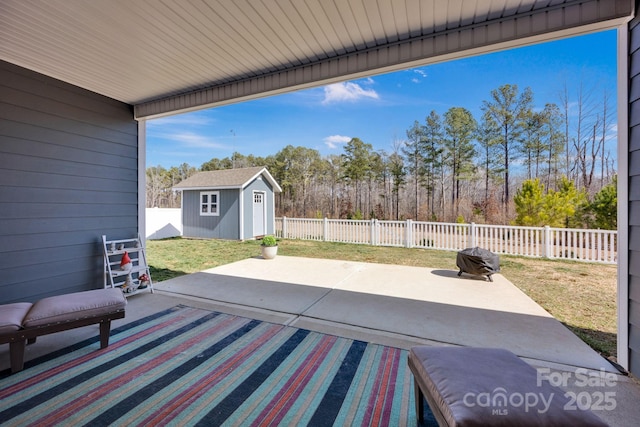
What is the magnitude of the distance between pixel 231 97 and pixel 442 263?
5401mm

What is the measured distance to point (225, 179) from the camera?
36.6 ft

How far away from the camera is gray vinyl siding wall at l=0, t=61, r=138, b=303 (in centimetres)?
293

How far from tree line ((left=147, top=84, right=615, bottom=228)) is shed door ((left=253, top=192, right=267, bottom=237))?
11.0ft

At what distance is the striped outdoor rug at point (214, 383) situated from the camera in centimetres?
Result: 160

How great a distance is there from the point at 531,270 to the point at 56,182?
7.86 meters

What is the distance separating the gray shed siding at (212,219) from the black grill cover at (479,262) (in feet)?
26.0

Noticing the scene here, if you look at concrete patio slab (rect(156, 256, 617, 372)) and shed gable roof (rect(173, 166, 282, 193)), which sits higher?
shed gable roof (rect(173, 166, 282, 193))

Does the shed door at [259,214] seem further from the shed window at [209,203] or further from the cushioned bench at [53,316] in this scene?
the cushioned bench at [53,316]

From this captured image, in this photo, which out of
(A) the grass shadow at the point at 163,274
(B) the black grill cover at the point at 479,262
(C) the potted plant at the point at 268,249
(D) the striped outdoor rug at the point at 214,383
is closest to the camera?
(D) the striped outdoor rug at the point at 214,383

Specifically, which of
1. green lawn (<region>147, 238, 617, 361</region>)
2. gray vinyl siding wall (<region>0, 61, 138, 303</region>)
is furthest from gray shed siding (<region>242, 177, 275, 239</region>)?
gray vinyl siding wall (<region>0, 61, 138, 303</region>)

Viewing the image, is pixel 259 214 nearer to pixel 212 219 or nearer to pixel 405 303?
pixel 212 219

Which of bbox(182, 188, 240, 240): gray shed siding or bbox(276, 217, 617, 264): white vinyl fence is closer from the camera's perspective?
bbox(276, 217, 617, 264): white vinyl fence

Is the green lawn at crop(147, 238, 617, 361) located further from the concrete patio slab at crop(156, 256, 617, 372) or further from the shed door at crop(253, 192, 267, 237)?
the shed door at crop(253, 192, 267, 237)

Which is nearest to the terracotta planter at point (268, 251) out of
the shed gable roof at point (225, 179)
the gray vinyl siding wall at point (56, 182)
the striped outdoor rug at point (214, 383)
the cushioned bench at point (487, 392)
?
the gray vinyl siding wall at point (56, 182)
